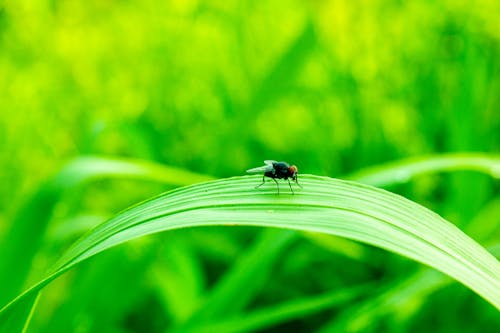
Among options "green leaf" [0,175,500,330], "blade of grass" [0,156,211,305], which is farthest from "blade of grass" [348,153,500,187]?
"green leaf" [0,175,500,330]

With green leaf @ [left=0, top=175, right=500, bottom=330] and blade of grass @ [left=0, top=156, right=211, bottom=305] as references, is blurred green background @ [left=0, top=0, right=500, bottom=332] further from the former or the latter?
green leaf @ [left=0, top=175, right=500, bottom=330]

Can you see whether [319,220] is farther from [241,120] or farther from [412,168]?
[241,120]

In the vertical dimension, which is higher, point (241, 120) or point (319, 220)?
point (241, 120)

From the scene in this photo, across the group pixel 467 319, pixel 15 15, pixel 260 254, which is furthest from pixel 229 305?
pixel 15 15

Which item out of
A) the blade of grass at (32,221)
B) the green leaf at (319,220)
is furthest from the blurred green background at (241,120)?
the green leaf at (319,220)

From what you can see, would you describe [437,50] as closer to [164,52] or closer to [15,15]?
[164,52]

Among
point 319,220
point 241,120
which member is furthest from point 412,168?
point 319,220
